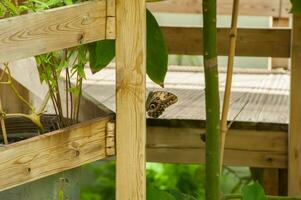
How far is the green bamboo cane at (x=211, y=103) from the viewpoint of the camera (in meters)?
2.08

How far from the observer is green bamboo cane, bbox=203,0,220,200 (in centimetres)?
208

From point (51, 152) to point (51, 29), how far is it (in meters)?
0.28

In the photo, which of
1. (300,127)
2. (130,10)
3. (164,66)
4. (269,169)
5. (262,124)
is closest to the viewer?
(130,10)

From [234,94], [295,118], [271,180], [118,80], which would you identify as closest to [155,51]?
[118,80]

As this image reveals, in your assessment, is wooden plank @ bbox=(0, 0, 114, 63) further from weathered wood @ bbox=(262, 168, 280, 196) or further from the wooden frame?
weathered wood @ bbox=(262, 168, 280, 196)

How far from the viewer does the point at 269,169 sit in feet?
11.9

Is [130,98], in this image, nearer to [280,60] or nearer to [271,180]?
[271,180]

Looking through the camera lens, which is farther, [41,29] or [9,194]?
[9,194]

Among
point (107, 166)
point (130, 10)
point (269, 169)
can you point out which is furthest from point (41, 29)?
point (107, 166)

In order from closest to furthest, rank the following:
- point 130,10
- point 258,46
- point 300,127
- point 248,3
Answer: point 130,10 → point 300,127 → point 258,46 → point 248,3

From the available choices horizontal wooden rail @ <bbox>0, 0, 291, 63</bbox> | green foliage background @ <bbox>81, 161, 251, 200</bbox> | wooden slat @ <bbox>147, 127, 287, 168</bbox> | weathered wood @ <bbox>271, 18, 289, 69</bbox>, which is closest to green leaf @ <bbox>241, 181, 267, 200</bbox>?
horizontal wooden rail @ <bbox>0, 0, 291, 63</bbox>

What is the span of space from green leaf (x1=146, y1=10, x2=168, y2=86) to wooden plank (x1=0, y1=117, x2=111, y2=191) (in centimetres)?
25

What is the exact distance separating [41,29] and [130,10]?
290 mm

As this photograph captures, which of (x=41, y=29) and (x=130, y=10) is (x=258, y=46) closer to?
(x=130, y=10)
